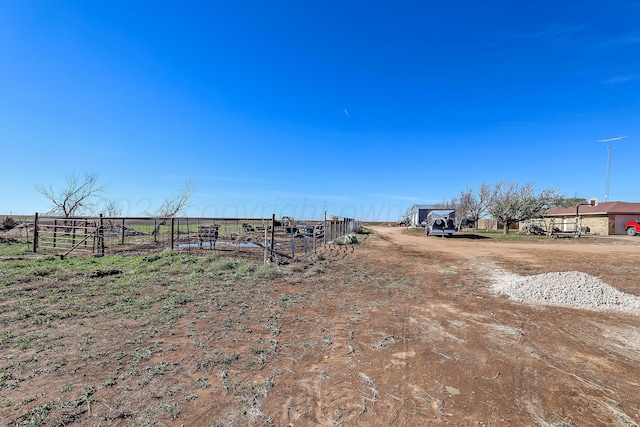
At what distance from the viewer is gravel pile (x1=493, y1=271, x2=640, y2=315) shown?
5941 mm

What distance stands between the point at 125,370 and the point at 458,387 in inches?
155

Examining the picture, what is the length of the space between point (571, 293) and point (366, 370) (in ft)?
20.9

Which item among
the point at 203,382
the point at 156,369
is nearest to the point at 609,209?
the point at 203,382

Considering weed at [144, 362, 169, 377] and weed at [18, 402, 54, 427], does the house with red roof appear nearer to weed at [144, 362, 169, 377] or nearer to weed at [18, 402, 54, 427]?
weed at [144, 362, 169, 377]

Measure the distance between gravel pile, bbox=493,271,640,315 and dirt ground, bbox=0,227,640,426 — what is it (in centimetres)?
49

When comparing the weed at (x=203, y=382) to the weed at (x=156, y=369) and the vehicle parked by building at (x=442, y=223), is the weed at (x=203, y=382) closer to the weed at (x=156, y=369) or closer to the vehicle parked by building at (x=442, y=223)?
the weed at (x=156, y=369)

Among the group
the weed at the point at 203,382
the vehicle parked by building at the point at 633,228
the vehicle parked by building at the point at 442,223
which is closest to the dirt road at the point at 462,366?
the weed at the point at 203,382

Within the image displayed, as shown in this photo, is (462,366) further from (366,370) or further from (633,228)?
(633,228)

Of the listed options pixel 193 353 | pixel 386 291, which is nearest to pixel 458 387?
pixel 193 353

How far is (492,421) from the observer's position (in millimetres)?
2488

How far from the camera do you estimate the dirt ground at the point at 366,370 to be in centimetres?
254

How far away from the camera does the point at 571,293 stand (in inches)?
254

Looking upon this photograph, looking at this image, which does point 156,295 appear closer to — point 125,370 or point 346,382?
→ point 125,370

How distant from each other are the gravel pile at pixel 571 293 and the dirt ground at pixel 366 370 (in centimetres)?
49
